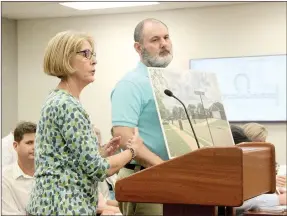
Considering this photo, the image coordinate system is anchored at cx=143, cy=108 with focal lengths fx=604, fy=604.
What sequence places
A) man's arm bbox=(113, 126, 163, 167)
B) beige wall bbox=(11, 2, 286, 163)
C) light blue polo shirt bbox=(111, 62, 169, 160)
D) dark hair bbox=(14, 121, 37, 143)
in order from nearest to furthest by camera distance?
man's arm bbox=(113, 126, 163, 167)
light blue polo shirt bbox=(111, 62, 169, 160)
dark hair bbox=(14, 121, 37, 143)
beige wall bbox=(11, 2, 286, 163)

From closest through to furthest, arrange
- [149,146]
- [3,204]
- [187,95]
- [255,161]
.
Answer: [255,161]
[187,95]
[149,146]
[3,204]

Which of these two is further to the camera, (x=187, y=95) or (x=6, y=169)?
(x=6, y=169)

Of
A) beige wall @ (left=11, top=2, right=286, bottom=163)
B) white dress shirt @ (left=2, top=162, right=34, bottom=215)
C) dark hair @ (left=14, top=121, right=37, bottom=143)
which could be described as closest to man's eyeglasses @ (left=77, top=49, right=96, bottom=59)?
white dress shirt @ (left=2, top=162, right=34, bottom=215)

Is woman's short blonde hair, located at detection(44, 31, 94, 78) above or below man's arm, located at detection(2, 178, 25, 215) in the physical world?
above

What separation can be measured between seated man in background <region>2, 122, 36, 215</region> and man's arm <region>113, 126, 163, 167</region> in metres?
1.29

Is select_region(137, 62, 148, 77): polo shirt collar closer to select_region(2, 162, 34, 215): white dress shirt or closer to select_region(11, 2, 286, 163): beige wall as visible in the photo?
select_region(2, 162, 34, 215): white dress shirt

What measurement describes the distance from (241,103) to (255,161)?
523cm

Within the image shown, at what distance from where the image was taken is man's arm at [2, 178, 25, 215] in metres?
3.35

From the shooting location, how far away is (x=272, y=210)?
3.43 m

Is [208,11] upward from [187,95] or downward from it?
upward

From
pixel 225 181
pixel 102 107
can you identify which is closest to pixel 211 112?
pixel 225 181

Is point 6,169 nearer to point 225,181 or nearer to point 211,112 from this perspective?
point 211,112

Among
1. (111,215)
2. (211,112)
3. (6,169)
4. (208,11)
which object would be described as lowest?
(111,215)

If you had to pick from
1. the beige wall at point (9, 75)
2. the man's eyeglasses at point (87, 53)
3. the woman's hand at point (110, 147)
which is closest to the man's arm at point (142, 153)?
the woman's hand at point (110, 147)
